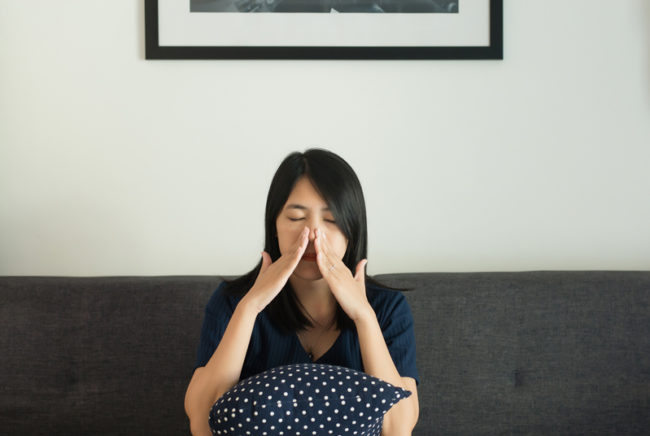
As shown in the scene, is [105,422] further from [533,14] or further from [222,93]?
[533,14]

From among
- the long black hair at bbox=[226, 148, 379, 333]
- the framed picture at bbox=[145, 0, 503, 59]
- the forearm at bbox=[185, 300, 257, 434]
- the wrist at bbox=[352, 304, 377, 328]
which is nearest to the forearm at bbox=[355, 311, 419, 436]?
the wrist at bbox=[352, 304, 377, 328]

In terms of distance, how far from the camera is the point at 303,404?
1044 millimetres

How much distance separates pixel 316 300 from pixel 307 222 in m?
0.21

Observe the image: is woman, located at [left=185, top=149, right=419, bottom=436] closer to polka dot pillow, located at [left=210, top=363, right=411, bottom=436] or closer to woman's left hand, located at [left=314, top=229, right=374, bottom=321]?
woman's left hand, located at [left=314, top=229, right=374, bottom=321]

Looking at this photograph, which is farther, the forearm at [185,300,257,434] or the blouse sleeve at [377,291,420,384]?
the blouse sleeve at [377,291,420,384]

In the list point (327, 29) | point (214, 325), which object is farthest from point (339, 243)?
point (327, 29)

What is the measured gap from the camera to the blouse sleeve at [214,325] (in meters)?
1.27

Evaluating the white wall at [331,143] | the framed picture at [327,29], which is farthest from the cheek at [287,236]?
the framed picture at [327,29]

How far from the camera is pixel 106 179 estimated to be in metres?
1.84

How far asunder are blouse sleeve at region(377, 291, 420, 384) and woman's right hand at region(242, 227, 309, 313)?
0.26 m

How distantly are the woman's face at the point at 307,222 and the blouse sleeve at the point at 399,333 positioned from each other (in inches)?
7.0

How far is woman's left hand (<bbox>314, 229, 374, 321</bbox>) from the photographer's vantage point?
3.89 ft

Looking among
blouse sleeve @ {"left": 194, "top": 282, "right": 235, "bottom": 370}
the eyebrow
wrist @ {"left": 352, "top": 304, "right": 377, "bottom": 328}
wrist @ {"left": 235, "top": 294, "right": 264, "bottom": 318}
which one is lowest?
blouse sleeve @ {"left": 194, "top": 282, "right": 235, "bottom": 370}

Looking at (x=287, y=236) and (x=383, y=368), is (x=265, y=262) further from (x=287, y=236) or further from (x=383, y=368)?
(x=383, y=368)
